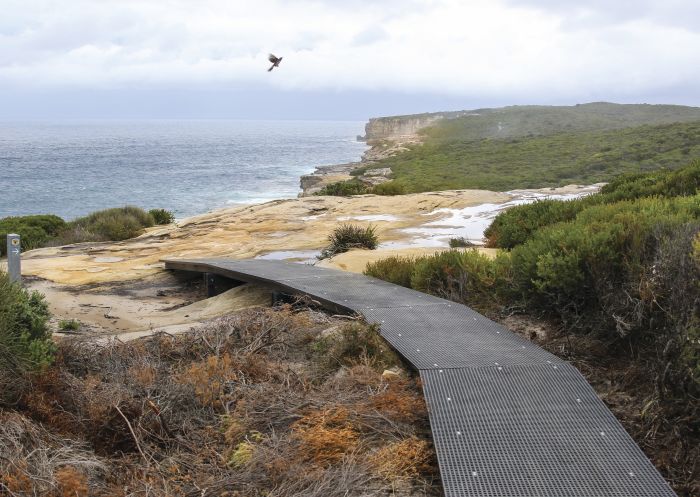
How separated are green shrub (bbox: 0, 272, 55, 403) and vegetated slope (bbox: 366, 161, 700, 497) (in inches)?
167

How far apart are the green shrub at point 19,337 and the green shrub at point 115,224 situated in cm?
1225

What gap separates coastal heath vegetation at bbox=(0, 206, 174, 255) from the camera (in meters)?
17.6

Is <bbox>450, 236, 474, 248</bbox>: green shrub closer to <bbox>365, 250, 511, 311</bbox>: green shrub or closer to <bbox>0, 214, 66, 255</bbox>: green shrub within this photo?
<bbox>365, 250, 511, 311</bbox>: green shrub

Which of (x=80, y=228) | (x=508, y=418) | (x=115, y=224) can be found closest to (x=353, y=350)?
(x=508, y=418)

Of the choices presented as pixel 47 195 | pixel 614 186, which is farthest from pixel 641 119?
pixel 614 186

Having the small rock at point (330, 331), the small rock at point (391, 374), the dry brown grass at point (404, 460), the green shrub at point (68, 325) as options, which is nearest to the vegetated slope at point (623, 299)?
the dry brown grass at point (404, 460)

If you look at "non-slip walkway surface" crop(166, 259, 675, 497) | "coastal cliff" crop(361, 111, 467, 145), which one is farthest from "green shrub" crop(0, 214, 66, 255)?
"coastal cliff" crop(361, 111, 467, 145)

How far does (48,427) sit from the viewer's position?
171 inches

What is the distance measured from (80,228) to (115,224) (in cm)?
180

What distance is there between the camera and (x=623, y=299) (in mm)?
5672

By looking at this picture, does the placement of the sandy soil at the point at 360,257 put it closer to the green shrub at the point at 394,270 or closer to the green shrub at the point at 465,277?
the green shrub at the point at 394,270

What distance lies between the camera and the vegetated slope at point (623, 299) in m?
4.29

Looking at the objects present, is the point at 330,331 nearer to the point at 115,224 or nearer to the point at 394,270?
the point at 394,270

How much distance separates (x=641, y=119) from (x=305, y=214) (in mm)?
88441
